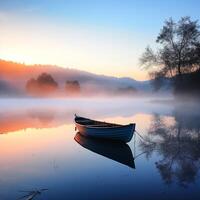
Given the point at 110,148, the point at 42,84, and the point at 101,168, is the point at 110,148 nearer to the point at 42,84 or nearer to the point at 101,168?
the point at 101,168

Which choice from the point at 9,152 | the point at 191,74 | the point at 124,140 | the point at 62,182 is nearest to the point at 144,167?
the point at 62,182

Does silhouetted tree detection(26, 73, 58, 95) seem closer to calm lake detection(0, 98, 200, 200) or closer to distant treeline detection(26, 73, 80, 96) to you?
distant treeline detection(26, 73, 80, 96)

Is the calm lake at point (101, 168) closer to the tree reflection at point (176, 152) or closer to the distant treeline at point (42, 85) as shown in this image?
the tree reflection at point (176, 152)

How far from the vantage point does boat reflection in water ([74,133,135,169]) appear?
14405 millimetres

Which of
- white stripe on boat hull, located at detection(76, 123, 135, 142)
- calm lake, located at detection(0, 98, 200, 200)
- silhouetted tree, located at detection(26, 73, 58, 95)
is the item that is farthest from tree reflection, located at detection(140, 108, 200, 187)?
silhouetted tree, located at detection(26, 73, 58, 95)

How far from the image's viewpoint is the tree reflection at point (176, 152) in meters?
11.3

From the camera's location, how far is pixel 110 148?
680 inches

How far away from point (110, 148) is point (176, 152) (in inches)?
162

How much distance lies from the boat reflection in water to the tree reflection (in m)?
1.13

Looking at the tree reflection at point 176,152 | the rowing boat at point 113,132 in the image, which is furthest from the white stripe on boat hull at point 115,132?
the tree reflection at point 176,152

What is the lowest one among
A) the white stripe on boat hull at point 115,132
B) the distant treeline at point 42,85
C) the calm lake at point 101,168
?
the calm lake at point 101,168

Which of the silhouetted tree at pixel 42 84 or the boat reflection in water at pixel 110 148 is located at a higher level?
the silhouetted tree at pixel 42 84

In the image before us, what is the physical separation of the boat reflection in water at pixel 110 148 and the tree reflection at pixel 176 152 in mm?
1126

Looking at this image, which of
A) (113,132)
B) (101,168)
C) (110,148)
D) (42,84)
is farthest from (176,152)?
(42,84)
